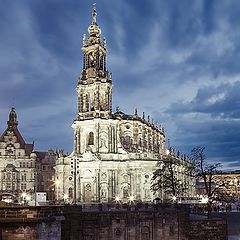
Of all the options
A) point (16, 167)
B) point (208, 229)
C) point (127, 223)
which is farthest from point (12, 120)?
point (208, 229)

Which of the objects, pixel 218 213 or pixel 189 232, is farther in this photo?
pixel 218 213

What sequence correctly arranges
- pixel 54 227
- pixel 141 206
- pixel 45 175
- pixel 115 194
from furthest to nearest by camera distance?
pixel 45 175 → pixel 115 194 → pixel 141 206 → pixel 54 227

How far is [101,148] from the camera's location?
7988cm

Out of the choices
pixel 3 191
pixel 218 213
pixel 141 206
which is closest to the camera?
pixel 141 206

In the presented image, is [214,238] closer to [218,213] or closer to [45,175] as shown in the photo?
[218,213]

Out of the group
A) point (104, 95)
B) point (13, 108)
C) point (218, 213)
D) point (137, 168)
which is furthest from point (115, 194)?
point (13, 108)

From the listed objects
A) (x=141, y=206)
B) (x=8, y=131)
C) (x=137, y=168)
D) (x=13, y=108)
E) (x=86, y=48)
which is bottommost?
(x=141, y=206)

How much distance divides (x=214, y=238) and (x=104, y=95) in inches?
1540

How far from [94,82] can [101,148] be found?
12108mm

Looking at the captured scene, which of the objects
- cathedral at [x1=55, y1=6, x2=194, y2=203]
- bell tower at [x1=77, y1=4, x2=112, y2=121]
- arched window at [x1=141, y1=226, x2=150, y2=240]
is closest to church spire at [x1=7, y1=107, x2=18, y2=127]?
cathedral at [x1=55, y1=6, x2=194, y2=203]

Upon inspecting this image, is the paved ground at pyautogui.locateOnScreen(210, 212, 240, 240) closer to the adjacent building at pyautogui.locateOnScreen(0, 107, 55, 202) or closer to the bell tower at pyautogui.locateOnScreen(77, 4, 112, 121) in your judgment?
the bell tower at pyautogui.locateOnScreen(77, 4, 112, 121)

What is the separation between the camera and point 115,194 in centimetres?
7756

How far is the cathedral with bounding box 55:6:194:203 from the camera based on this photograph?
77812mm

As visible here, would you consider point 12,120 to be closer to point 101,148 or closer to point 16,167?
Answer: point 16,167
